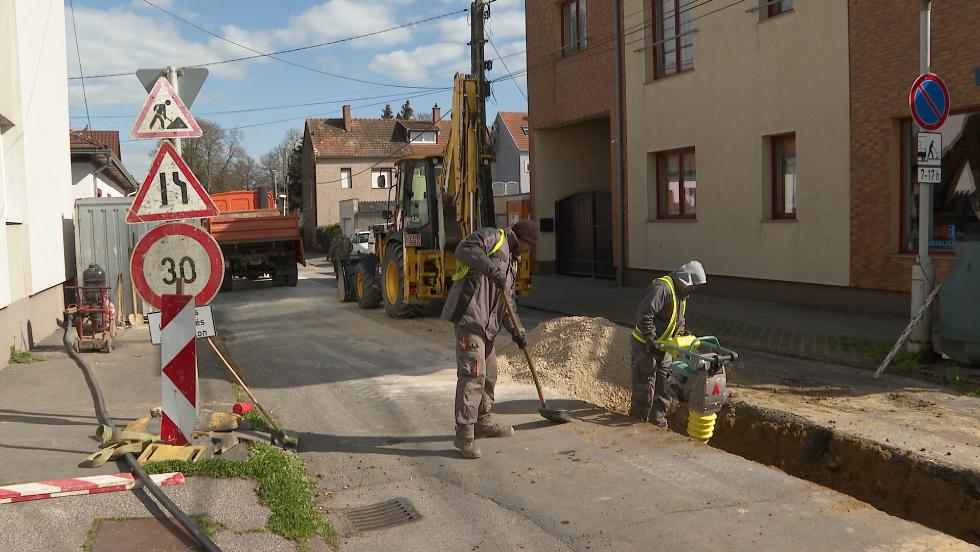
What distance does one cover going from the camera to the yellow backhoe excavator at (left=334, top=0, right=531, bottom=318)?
1373 cm

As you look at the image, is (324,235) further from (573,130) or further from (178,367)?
(178,367)

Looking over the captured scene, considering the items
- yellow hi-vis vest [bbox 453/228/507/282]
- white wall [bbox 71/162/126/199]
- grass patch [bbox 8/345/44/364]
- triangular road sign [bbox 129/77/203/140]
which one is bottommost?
grass patch [bbox 8/345/44/364]

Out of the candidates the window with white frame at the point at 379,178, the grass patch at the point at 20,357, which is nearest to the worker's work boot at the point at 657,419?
the grass patch at the point at 20,357

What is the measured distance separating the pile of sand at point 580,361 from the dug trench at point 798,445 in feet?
0.04

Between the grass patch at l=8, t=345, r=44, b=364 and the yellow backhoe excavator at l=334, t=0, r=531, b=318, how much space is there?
574cm

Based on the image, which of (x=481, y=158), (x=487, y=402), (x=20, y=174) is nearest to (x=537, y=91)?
(x=481, y=158)

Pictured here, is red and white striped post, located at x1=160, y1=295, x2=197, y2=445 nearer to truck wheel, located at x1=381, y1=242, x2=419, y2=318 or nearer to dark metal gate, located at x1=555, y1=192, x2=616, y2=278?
truck wheel, located at x1=381, y1=242, x2=419, y2=318

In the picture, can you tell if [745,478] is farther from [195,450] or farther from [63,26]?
[63,26]

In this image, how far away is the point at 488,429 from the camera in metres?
6.68

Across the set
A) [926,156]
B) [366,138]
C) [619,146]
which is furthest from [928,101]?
[366,138]

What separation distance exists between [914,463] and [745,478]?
1584mm

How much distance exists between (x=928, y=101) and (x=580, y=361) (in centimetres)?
466

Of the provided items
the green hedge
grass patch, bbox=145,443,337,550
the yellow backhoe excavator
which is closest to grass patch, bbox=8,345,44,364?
grass patch, bbox=145,443,337,550

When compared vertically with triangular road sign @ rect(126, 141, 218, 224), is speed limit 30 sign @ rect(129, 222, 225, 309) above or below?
below
